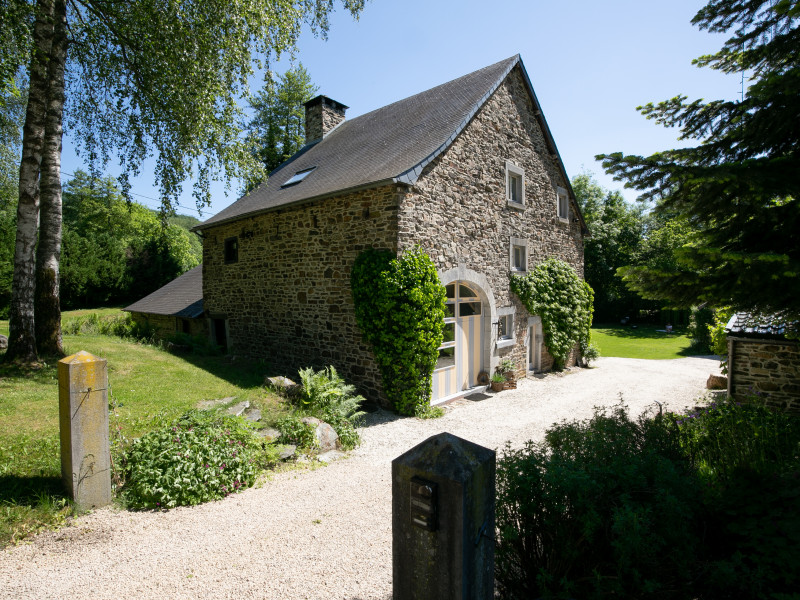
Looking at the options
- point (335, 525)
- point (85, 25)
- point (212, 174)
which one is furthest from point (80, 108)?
point (335, 525)

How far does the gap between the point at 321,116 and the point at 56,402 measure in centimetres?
1302

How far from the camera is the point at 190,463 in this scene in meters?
5.11

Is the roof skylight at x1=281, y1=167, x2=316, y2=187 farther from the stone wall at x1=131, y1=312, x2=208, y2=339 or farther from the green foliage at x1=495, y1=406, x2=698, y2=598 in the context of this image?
the green foliage at x1=495, y1=406, x2=698, y2=598

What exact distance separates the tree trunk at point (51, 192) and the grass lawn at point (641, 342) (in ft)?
62.6

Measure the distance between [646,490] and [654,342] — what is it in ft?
71.2

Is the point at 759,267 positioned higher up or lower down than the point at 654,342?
higher up

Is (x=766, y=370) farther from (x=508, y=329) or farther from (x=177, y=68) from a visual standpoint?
(x=177, y=68)

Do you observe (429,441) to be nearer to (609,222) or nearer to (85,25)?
(85,25)

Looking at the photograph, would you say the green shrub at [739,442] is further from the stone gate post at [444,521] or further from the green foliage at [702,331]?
the green foliage at [702,331]

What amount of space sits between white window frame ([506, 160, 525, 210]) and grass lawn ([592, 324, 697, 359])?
9.78m

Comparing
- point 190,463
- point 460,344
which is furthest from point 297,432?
point 460,344

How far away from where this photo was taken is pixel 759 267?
3.64m

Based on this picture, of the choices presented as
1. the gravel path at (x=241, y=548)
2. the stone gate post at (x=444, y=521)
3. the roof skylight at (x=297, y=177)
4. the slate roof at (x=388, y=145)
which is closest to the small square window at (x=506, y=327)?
the slate roof at (x=388, y=145)

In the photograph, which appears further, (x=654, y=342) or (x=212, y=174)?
(x=654, y=342)
